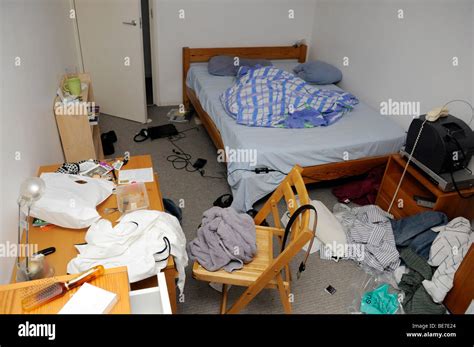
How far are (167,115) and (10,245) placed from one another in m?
2.74

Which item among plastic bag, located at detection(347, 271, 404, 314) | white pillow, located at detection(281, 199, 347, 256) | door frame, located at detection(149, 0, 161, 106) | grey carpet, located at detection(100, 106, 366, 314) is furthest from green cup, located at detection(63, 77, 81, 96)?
plastic bag, located at detection(347, 271, 404, 314)

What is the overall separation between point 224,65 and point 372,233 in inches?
89.4

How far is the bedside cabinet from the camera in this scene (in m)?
2.24

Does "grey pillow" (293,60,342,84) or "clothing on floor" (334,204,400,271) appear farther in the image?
"grey pillow" (293,60,342,84)

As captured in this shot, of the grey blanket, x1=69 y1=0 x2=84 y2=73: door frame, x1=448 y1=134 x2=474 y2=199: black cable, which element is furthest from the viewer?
x1=69 y1=0 x2=84 y2=73: door frame

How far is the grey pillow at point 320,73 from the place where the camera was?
139 inches

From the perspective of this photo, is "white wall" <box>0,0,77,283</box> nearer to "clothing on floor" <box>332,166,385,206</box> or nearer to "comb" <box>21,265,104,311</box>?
"comb" <box>21,265,104,311</box>

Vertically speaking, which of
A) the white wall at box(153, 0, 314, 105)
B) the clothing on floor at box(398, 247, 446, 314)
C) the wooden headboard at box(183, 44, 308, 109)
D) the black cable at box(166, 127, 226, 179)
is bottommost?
the clothing on floor at box(398, 247, 446, 314)

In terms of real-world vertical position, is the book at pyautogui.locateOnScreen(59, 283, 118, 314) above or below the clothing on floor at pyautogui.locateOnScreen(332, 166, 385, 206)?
above

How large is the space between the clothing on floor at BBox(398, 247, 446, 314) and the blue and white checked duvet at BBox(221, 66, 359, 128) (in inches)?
48.3

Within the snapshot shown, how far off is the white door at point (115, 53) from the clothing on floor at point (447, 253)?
9.74 feet

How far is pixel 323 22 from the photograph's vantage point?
3.98 m

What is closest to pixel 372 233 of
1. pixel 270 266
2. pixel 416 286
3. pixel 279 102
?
pixel 416 286

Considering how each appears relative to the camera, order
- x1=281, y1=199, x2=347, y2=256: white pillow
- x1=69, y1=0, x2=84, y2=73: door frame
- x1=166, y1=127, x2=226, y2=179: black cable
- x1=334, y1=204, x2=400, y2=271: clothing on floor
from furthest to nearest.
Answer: x1=69, y1=0, x2=84, y2=73: door frame < x1=166, y1=127, x2=226, y2=179: black cable < x1=281, y1=199, x2=347, y2=256: white pillow < x1=334, y1=204, x2=400, y2=271: clothing on floor
